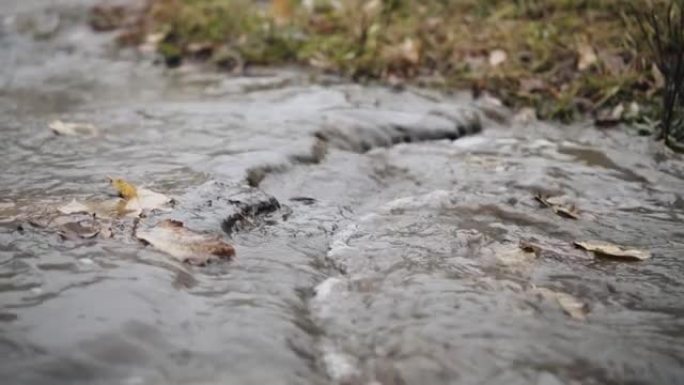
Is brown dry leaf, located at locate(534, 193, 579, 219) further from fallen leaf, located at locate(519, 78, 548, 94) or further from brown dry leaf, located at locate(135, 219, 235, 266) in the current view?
fallen leaf, located at locate(519, 78, 548, 94)

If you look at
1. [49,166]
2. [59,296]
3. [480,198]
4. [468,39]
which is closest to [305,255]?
[59,296]

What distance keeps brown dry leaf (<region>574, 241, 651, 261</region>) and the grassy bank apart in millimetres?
1564

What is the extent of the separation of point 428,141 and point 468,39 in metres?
1.63

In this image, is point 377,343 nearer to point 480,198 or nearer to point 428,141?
point 480,198

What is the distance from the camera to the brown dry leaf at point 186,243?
1566 millimetres

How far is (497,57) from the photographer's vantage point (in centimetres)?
404

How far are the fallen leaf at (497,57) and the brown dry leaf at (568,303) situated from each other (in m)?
2.69

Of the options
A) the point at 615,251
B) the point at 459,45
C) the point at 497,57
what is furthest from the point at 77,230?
the point at 459,45

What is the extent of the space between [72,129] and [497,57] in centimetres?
250

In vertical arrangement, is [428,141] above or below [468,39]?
below

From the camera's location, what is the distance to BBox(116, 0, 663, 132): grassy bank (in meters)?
3.42

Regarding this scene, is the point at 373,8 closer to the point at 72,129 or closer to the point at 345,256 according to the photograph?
the point at 72,129

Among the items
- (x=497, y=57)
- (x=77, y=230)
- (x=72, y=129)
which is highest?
(x=497, y=57)

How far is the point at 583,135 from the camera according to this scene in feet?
9.97
